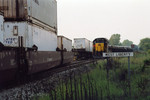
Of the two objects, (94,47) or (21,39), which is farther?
(94,47)

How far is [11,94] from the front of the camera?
5809 mm

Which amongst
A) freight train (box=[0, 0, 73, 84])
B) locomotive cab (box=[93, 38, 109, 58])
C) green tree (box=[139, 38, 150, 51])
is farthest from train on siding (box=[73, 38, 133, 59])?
green tree (box=[139, 38, 150, 51])

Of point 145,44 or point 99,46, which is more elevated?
point 145,44

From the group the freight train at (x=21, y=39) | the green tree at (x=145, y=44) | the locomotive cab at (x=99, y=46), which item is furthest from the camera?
the green tree at (x=145, y=44)

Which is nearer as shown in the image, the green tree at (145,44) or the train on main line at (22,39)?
the train on main line at (22,39)

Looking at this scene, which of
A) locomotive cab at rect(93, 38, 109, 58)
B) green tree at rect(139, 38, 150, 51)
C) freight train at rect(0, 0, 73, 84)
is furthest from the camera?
green tree at rect(139, 38, 150, 51)

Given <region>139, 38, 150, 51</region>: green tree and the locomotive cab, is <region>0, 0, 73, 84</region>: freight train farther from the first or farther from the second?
<region>139, 38, 150, 51</region>: green tree

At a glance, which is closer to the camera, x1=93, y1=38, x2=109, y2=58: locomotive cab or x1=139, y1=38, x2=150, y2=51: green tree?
x1=93, y1=38, x2=109, y2=58: locomotive cab

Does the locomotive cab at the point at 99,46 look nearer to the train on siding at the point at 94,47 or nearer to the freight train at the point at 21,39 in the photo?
the train on siding at the point at 94,47

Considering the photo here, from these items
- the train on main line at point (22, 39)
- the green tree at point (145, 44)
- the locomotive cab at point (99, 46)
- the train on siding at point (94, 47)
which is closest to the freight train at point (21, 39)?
the train on main line at point (22, 39)

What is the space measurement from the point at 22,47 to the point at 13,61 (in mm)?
885

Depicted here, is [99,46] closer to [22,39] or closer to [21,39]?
[22,39]

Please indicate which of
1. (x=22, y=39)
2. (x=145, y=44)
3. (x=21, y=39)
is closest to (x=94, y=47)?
(x=22, y=39)

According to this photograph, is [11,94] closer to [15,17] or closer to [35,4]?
[15,17]
